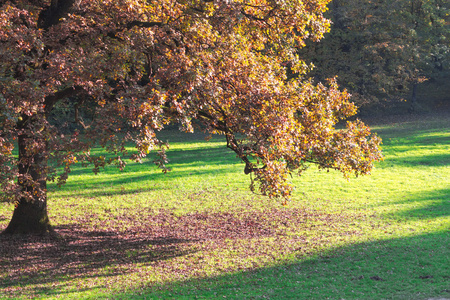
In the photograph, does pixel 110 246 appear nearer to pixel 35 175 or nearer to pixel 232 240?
pixel 35 175

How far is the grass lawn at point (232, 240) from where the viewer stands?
11289 mm

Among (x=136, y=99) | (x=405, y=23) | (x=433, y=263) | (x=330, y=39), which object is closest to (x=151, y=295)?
(x=136, y=99)

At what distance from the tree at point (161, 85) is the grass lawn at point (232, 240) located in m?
2.23

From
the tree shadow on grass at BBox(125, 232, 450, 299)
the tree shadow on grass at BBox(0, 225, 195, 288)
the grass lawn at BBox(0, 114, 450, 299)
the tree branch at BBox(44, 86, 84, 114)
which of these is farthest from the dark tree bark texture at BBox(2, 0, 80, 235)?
the tree shadow on grass at BBox(125, 232, 450, 299)

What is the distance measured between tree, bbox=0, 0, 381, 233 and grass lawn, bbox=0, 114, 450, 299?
7.32ft

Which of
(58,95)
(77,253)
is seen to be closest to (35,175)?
(58,95)

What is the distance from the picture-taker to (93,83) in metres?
11.7

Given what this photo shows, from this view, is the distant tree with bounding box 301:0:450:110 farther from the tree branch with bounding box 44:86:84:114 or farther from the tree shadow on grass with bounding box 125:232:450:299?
the tree branch with bounding box 44:86:84:114

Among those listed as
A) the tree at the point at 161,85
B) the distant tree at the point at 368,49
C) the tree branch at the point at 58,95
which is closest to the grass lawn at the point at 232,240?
the tree at the point at 161,85

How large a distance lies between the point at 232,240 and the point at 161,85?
6379 mm

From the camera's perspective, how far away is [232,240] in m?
15.2

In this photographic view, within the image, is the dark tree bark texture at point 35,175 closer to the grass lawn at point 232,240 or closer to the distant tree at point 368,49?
the grass lawn at point 232,240

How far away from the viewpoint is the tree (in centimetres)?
1080

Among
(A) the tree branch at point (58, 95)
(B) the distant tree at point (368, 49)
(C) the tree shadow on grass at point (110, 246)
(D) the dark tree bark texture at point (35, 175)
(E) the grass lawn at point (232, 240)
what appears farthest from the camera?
(B) the distant tree at point (368, 49)
